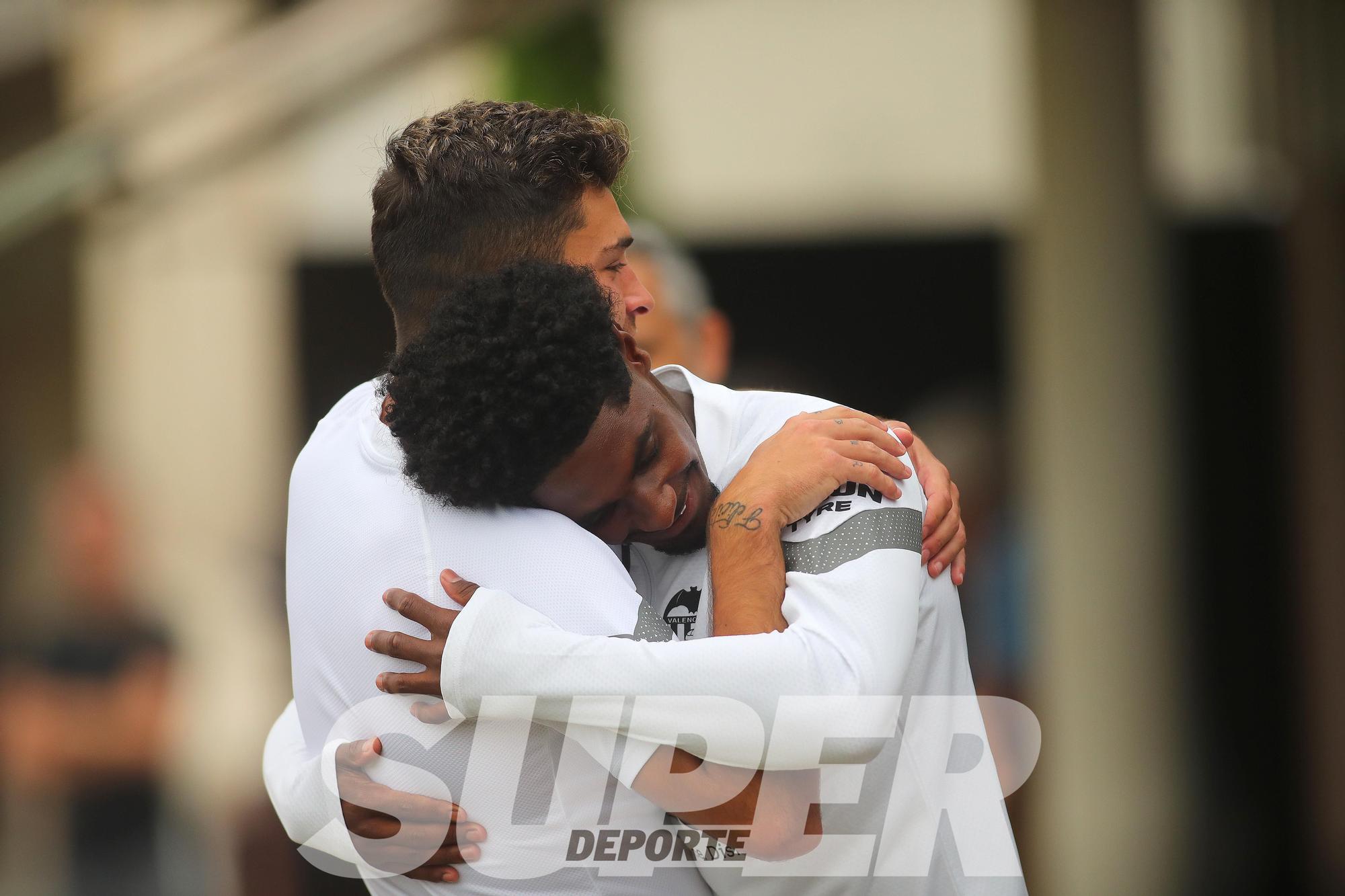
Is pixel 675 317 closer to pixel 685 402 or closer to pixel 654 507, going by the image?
pixel 685 402

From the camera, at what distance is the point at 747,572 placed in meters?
1.91

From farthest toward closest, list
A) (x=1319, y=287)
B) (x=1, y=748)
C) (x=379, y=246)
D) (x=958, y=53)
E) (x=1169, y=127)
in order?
(x=958, y=53), (x=1169, y=127), (x=1, y=748), (x=1319, y=287), (x=379, y=246)

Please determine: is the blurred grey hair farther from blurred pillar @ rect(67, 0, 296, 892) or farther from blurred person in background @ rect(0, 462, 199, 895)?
blurred pillar @ rect(67, 0, 296, 892)

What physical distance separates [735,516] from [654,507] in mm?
112

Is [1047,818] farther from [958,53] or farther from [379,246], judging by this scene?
[379,246]

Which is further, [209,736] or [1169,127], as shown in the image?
[209,736]

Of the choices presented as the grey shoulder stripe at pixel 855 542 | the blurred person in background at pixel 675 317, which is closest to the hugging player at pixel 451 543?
the grey shoulder stripe at pixel 855 542

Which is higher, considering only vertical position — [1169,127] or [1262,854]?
[1169,127]

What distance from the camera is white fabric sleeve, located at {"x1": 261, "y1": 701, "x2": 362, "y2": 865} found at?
6.75ft

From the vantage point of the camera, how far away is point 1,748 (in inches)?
268

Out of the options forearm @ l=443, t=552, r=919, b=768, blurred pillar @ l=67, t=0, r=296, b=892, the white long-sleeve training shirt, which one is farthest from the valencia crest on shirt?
blurred pillar @ l=67, t=0, r=296, b=892

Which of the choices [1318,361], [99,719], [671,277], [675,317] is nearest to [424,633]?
[675,317]

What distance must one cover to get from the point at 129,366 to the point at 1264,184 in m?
6.37

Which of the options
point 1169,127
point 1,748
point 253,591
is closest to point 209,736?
point 253,591
